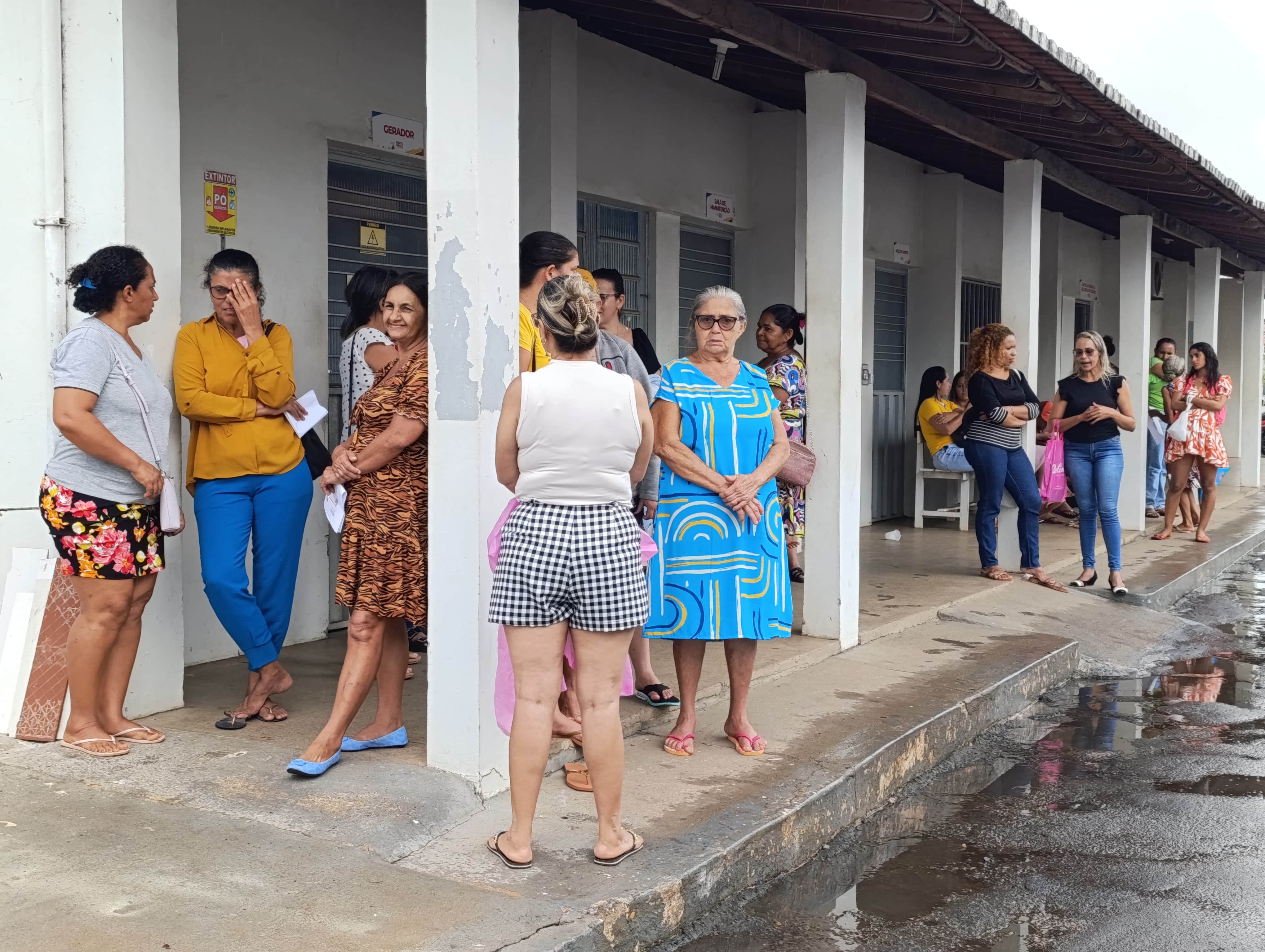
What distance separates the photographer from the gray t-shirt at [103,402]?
4469 mm

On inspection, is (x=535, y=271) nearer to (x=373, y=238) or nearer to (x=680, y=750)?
(x=680, y=750)

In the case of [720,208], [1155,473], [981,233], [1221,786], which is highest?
[981,233]

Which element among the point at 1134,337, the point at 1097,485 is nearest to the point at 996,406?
the point at 1097,485

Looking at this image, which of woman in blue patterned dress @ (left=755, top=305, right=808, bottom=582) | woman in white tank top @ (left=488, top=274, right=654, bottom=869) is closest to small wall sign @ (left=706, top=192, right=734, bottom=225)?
woman in blue patterned dress @ (left=755, top=305, right=808, bottom=582)

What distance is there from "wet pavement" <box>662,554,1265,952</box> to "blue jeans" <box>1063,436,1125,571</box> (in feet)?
7.95

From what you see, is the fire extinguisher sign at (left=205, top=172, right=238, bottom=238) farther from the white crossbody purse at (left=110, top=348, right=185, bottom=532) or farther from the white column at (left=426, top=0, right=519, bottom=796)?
the white column at (left=426, top=0, right=519, bottom=796)

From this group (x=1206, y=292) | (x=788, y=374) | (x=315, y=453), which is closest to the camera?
(x=315, y=453)

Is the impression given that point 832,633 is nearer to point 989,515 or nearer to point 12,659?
point 989,515

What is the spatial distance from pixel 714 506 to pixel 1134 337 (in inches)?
343

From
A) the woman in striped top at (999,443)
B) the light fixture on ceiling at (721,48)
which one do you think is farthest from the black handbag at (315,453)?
the woman in striped top at (999,443)

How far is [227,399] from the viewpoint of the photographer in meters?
4.98

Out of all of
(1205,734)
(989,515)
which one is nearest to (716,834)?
(1205,734)

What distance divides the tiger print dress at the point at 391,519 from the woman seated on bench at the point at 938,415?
7.62 m

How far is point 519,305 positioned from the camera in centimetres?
455
